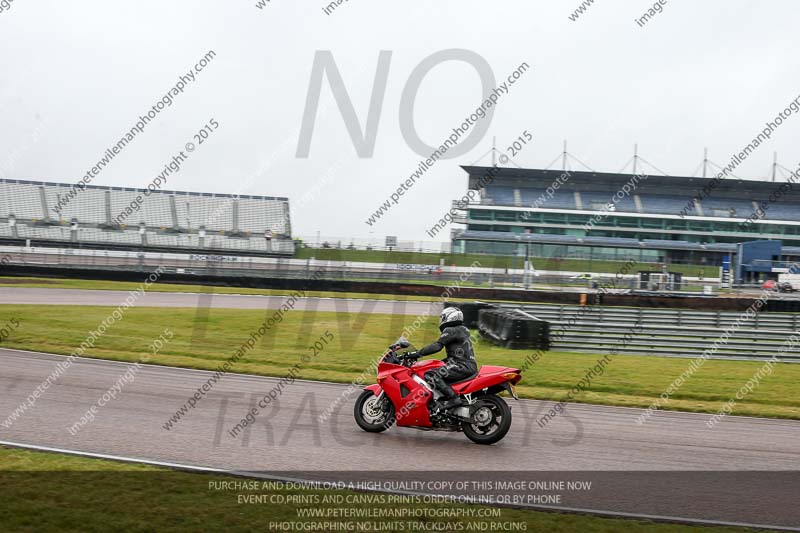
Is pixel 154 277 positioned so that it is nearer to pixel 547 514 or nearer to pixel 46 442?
pixel 46 442

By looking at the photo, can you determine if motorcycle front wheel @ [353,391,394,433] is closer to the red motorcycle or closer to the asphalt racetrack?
the red motorcycle

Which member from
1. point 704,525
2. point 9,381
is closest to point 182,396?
point 9,381

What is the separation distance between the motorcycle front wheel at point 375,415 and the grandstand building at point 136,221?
149 ft

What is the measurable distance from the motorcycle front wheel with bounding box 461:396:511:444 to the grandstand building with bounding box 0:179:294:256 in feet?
151

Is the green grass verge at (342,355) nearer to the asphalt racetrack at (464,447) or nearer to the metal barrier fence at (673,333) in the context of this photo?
the metal barrier fence at (673,333)

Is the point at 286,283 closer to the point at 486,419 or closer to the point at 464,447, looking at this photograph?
the point at 486,419

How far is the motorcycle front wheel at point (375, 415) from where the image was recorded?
28.4 feet

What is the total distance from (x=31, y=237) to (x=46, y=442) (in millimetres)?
51583

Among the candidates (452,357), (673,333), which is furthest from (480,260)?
(452,357)

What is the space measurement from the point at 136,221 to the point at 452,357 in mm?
53379

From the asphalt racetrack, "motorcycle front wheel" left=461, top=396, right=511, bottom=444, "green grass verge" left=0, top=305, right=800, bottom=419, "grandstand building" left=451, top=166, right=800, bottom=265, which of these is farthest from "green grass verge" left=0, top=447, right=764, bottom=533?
"grandstand building" left=451, top=166, right=800, bottom=265

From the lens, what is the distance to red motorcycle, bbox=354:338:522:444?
27.7 ft

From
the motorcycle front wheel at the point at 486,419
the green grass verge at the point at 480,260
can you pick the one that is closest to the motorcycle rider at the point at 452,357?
the motorcycle front wheel at the point at 486,419

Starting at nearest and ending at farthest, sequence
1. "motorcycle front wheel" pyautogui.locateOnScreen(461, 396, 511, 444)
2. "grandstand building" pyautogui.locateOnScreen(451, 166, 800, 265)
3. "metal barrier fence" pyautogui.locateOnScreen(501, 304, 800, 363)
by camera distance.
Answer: "motorcycle front wheel" pyautogui.locateOnScreen(461, 396, 511, 444), "metal barrier fence" pyautogui.locateOnScreen(501, 304, 800, 363), "grandstand building" pyautogui.locateOnScreen(451, 166, 800, 265)
